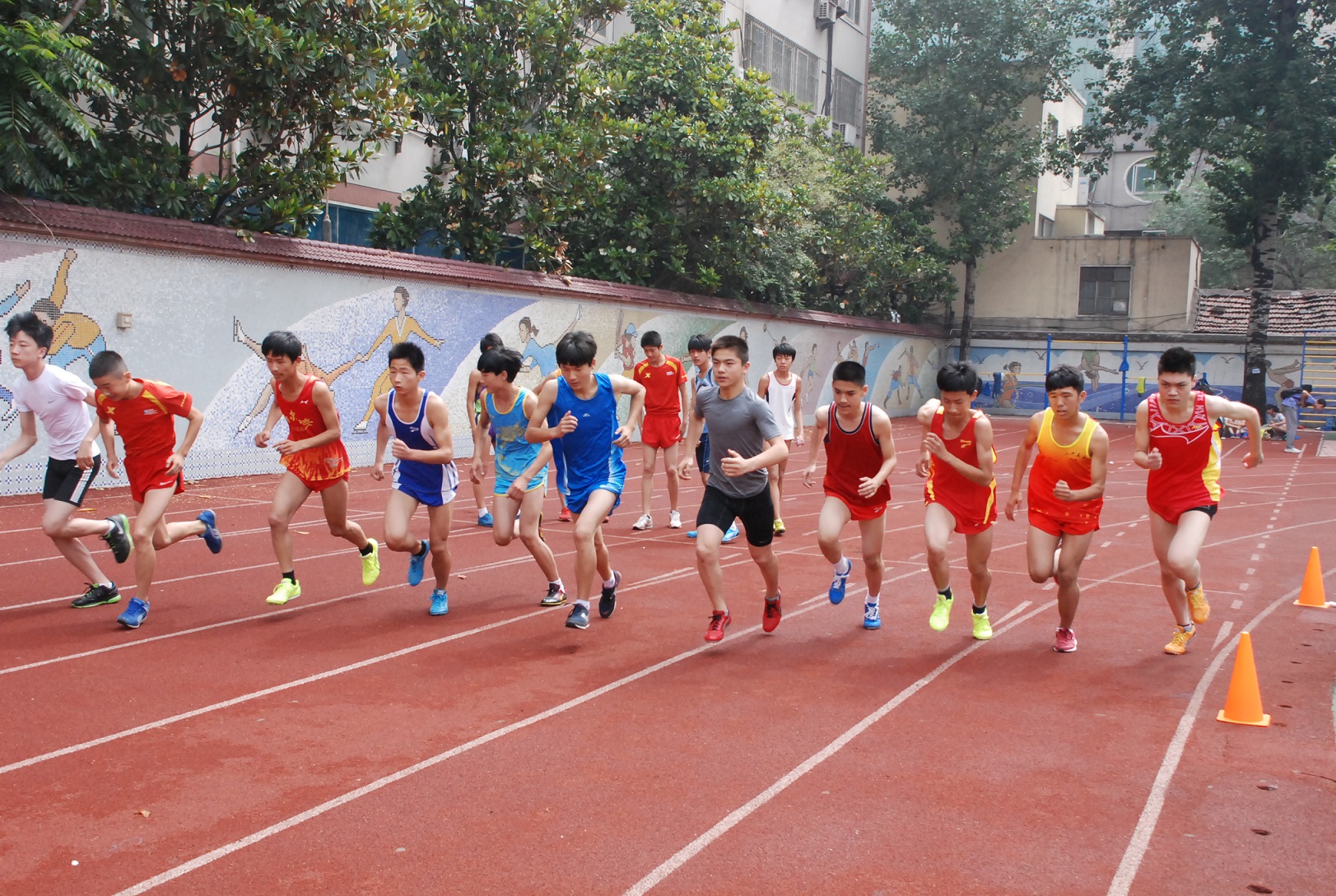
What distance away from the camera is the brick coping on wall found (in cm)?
1234

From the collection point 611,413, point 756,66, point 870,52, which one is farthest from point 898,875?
point 870,52

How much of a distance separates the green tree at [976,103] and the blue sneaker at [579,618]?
105 feet

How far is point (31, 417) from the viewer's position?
7508 mm

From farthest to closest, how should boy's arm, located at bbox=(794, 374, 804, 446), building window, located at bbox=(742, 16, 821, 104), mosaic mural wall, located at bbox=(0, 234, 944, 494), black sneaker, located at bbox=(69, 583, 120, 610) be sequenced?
building window, located at bbox=(742, 16, 821, 104), mosaic mural wall, located at bbox=(0, 234, 944, 494), boy's arm, located at bbox=(794, 374, 804, 446), black sneaker, located at bbox=(69, 583, 120, 610)

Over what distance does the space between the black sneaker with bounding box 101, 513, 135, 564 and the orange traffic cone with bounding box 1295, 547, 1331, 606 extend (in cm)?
839

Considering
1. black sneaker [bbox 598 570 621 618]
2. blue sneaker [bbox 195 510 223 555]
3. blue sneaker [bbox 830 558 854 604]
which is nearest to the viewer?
black sneaker [bbox 598 570 621 618]

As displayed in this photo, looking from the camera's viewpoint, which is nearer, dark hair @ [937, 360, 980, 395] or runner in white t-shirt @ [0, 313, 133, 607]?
dark hair @ [937, 360, 980, 395]

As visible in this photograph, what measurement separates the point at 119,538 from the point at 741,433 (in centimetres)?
425

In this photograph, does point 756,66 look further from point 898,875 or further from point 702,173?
point 898,875

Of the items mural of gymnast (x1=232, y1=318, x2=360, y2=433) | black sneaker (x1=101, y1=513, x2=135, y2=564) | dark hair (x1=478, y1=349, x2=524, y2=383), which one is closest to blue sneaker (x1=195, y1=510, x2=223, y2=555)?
black sneaker (x1=101, y1=513, x2=135, y2=564)

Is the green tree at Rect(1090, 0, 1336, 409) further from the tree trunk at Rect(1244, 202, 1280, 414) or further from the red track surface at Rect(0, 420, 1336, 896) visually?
the red track surface at Rect(0, 420, 1336, 896)

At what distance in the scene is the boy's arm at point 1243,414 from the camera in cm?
689

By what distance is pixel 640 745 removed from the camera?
17.4ft

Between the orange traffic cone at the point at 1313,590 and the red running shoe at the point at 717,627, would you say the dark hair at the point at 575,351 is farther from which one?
the orange traffic cone at the point at 1313,590
